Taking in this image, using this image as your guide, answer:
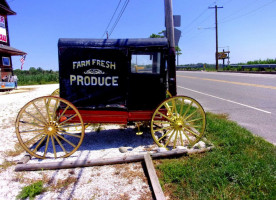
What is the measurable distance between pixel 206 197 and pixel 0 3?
77.2ft

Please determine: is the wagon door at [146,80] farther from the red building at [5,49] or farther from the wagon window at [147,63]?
the red building at [5,49]

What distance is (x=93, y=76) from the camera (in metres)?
3.92

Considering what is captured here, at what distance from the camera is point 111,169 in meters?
3.32

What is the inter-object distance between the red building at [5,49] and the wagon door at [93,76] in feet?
50.5

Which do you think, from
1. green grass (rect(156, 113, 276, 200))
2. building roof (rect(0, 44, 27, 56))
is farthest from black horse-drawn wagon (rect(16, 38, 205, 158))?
building roof (rect(0, 44, 27, 56))

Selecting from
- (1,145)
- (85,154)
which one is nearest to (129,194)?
(85,154)

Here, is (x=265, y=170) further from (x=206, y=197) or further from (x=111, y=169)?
(x=111, y=169)

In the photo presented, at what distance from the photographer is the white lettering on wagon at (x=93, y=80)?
3914 millimetres

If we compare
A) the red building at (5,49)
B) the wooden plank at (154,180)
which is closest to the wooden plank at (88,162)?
the wooden plank at (154,180)

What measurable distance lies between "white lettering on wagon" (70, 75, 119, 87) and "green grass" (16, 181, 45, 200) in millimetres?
1927

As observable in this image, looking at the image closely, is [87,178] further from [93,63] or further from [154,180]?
[93,63]

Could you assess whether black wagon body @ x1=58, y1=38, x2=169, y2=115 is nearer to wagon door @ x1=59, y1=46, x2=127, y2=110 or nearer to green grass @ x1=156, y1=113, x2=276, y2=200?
wagon door @ x1=59, y1=46, x2=127, y2=110

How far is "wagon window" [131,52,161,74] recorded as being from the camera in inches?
158

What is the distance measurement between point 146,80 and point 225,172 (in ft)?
7.11
